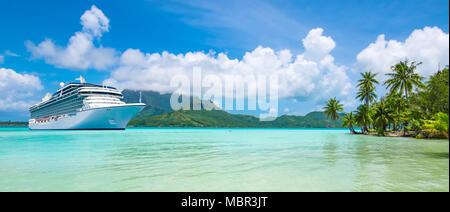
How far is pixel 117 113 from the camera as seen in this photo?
7156cm

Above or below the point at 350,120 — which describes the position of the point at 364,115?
above

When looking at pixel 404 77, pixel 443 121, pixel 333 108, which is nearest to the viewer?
pixel 443 121

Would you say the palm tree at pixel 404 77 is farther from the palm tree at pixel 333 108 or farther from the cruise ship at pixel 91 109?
the cruise ship at pixel 91 109

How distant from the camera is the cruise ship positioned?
69812mm

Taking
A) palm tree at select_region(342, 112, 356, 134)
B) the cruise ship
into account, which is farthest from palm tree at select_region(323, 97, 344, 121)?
the cruise ship

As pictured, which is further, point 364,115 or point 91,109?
point 91,109

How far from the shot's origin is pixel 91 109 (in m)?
68.1

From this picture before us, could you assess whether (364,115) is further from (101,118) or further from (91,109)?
(91,109)

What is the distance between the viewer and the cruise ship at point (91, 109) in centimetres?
6981

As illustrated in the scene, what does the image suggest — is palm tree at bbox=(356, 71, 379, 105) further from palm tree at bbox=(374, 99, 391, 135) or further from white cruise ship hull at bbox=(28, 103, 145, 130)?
white cruise ship hull at bbox=(28, 103, 145, 130)

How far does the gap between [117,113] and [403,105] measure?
74.1m

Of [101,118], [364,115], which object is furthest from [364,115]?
[101,118]
